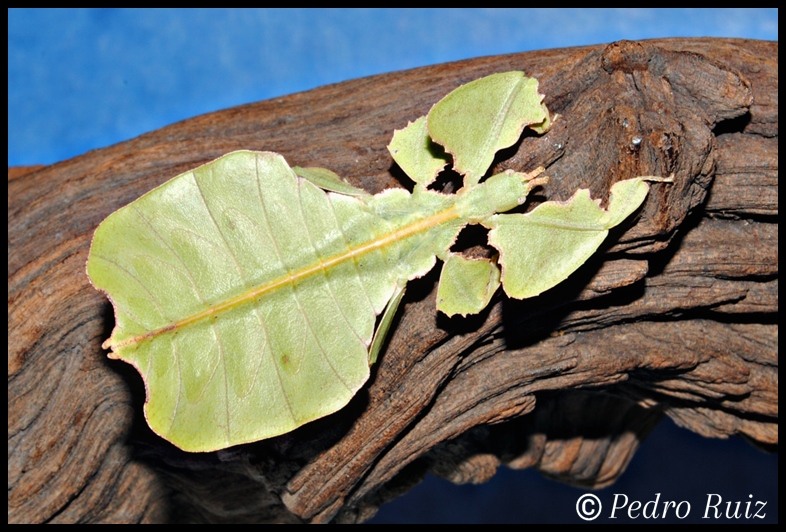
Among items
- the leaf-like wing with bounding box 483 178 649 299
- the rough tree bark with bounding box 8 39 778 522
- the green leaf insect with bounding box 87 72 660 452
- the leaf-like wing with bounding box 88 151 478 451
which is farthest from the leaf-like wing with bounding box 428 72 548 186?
the leaf-like wing with bounding box 88 151 478 451

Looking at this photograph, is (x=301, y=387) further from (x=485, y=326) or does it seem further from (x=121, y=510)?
(x=121, y=510)

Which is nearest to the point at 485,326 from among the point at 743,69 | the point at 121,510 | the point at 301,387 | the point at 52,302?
the point at 301,387

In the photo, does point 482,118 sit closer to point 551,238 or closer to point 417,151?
point 417,151

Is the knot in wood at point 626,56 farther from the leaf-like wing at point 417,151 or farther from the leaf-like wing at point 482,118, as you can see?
the leaf-like wing at point 417,151

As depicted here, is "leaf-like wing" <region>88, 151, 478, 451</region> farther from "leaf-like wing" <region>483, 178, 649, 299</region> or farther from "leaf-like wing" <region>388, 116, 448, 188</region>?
"leaf-like wing" <region>483, 178, 649, 299</region>

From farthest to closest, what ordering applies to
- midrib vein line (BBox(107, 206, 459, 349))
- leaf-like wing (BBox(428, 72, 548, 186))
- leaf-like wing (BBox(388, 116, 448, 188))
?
leaf-like wing (BBox(388, 116, 448, 188)), leaf-like wing (BBox(428, 72, 548, 186)), midrib vein line (BBox(107, 206, 459, 349))

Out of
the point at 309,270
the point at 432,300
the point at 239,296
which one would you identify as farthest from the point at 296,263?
the point at 432,300

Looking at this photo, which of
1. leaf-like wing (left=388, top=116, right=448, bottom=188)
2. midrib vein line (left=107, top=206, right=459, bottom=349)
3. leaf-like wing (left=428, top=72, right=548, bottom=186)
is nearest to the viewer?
midrib vein line (left=107, top=206, right=459, bottom=349)
